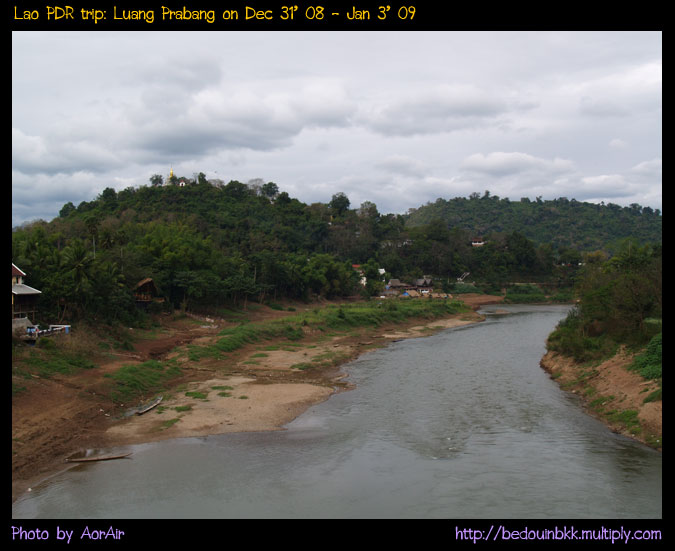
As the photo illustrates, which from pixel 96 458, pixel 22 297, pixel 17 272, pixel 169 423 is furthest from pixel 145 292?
pixel 96 458

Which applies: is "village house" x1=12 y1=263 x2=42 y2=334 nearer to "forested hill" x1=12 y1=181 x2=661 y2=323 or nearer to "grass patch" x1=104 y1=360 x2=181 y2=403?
"forested hill" x1=12 y1=181 x2=661 y2=323

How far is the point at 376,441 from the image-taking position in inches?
706

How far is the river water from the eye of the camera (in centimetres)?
1285

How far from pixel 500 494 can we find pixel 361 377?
15507 mm

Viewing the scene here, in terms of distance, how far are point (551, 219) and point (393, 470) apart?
15986cm

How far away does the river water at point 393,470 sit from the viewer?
42.2 feet

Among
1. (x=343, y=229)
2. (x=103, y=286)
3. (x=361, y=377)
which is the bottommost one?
(x=361, y=377)

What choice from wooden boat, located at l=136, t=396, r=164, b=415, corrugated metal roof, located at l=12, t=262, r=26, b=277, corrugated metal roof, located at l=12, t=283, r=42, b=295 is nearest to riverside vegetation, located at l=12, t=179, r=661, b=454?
wooden boat, located at l=136, t=396, r=164, b=415

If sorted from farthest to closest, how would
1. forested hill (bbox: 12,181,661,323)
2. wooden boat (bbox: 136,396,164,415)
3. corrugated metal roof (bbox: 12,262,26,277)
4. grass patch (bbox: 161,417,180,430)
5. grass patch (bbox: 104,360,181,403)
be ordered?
forested hill (bbox: 12,181,661,323) < corrugated metal roof (bbox: 12,262,26,277) < grass patch (bbox: 104,360,181,403) < wooden boat (bbox: 136,396,164,415) < grass patch (bbox: 161,417,180,430)

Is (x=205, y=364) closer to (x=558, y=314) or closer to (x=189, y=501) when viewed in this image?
(x=189, y=501)

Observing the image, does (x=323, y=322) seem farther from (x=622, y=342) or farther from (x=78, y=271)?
(x=622, y=342)

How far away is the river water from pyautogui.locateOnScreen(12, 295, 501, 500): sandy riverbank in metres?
1.01

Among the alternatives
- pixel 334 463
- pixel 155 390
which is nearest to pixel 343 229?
pixel 155 390

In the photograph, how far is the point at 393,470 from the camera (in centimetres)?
1523
